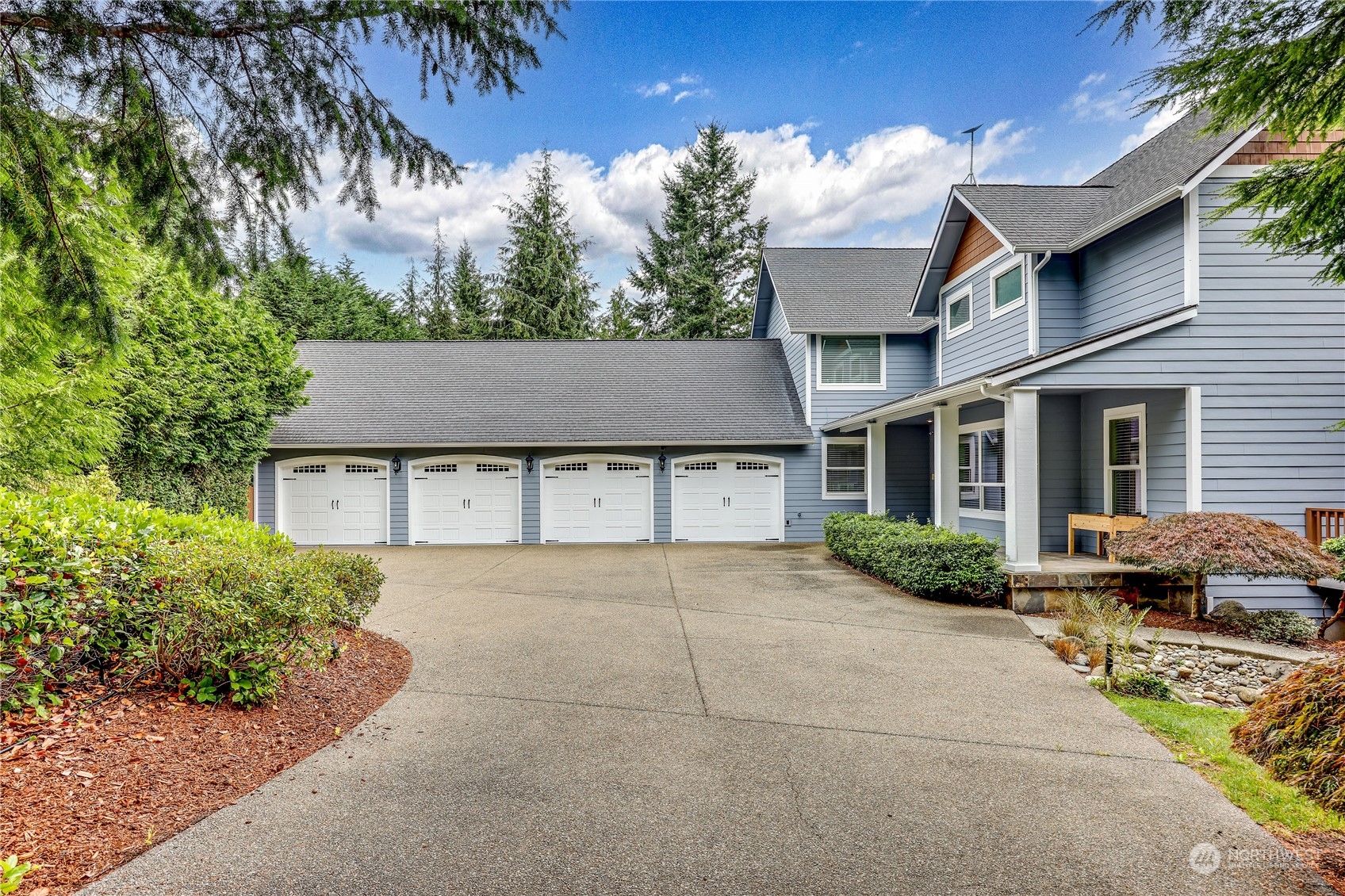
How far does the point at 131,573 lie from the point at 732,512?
11577 mm

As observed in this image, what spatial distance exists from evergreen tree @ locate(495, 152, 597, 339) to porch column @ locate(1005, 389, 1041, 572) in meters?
21.2

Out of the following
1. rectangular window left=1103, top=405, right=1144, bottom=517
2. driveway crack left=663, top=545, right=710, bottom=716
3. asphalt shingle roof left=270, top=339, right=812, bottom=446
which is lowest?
driveway crack left=663, top=545, right=710, bottom=716

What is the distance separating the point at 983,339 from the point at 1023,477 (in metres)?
4.30

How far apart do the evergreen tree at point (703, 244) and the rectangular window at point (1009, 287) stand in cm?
1771

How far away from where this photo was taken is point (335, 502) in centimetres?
1427

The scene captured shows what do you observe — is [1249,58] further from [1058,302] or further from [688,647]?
[1058,302]

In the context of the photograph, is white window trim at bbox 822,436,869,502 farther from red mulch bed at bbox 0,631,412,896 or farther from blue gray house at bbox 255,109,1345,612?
red mulch bed at bbox 0,631,412,896

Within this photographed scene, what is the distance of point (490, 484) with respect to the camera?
14492 millimetres

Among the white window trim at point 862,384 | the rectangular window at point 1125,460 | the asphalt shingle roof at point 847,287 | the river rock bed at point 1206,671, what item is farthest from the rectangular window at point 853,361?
the river rock bed at point 1206,671

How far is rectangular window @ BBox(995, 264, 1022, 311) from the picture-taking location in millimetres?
10227

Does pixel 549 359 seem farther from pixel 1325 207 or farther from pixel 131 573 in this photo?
pixel 1325 207

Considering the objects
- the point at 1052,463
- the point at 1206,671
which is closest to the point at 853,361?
the point at 1052,463

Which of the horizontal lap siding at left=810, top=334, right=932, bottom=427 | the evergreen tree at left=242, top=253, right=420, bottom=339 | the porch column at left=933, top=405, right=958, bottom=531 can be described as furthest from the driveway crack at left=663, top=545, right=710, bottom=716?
the evergreen tree at left=242, top=253, right=420, bottom=339

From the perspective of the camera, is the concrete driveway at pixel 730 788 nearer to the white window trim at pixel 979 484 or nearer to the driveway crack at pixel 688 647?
the driveway crack at pixel 688 647
